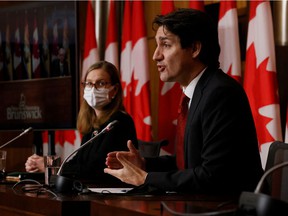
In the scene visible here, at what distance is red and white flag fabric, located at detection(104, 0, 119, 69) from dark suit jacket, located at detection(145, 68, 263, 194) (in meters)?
3.12

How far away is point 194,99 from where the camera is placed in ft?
8.54

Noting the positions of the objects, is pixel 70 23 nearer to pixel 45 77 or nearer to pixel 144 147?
pixel 45 77

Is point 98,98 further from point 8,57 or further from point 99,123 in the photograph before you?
point 8,57

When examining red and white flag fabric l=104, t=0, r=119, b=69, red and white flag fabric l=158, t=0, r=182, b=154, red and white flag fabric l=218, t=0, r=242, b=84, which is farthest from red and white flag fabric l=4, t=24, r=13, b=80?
red and white flag fabric l=218, t=0, r=242, b=84

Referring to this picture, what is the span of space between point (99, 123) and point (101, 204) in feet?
6.09

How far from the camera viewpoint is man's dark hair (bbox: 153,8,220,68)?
2.68 meters

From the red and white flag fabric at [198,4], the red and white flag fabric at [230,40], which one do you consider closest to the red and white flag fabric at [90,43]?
the red and white flag fabric at [198,4]

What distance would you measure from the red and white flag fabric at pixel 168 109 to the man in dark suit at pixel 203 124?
224 centimetres

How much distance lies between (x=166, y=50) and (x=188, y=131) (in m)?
0.42

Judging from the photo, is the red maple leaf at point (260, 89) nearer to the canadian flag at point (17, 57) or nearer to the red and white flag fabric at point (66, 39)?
the red and white flag fabric at point (66, 39)

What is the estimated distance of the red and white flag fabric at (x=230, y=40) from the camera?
14.5ft

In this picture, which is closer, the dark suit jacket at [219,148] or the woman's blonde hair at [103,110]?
the dark suit jacket at [219,148]

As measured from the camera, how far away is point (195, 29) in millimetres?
2693

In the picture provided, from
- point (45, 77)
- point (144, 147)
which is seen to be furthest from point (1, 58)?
point (144, 147)
